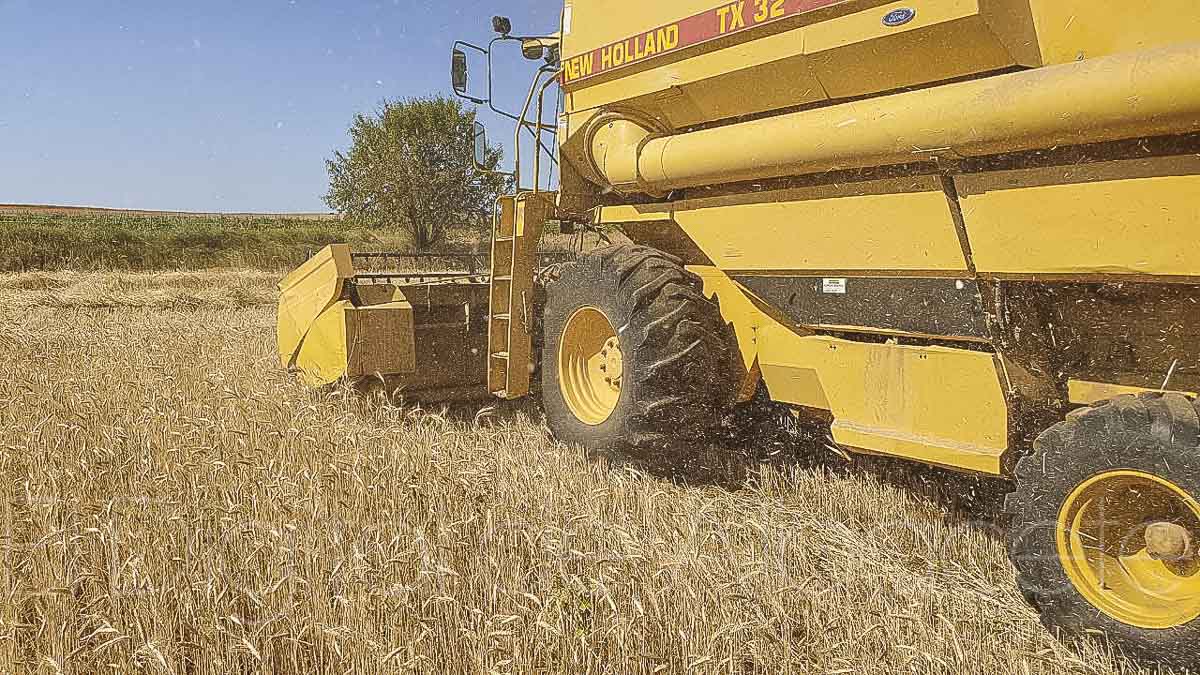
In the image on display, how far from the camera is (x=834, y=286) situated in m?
3.62

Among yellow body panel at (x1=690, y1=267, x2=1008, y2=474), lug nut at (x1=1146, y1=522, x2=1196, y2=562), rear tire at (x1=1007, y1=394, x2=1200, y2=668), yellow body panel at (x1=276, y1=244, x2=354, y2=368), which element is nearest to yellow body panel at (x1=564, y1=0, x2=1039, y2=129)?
yellow body panel at (x1=690, y1=267, x2=1008, y2=474)

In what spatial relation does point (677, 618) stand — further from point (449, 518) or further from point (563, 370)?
point (563, 370)

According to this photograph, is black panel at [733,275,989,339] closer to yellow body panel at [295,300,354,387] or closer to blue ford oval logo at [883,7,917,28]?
blue ford oval logo at [883,7,917,28]

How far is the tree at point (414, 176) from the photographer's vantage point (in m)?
28.0

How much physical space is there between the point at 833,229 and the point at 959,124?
68 centimetres

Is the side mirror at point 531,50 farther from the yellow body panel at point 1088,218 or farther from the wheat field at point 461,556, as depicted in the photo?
the yellow body panel at point 1088,218

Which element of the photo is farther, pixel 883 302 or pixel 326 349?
pixel 326 349

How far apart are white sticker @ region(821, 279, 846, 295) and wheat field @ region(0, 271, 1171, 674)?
3.12 feet

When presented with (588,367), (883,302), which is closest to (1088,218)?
(883,302)

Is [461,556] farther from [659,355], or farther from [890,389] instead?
[890,389]

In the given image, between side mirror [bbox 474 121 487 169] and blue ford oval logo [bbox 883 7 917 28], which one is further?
side mirror [bbox 474 121 487 169]

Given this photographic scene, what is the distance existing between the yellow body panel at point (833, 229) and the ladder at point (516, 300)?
1.22 m

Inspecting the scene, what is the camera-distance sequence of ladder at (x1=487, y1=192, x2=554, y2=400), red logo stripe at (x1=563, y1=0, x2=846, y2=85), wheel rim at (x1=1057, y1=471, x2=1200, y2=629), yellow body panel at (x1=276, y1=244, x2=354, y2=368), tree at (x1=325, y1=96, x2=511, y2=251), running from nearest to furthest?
wheel rim at (x1=1057, y1=471, x2=1200, y2=629), red logo stripe at (x1=563, y1=0, x2=846, y2=85), ladder at (x1=487, y1=192, x2=554, y2=400), yellow body panel at (x1=276, y1=244, x2=354, y2=368), tree at (x1=325, y1=96, x2=511, y2=251)

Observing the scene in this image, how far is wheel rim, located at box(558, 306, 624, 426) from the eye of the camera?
184 inches
